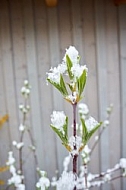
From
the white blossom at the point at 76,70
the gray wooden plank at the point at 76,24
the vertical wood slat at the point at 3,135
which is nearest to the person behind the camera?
the white blossom at the point at 76,70

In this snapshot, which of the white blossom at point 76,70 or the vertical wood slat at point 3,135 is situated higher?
the white blossom at point 76,70

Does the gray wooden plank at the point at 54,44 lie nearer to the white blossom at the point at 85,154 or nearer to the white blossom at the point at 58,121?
the white blossom at the point at 85,154

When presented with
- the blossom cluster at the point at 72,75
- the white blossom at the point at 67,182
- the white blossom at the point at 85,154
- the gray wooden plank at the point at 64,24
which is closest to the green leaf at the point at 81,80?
the blossom cluster at the point at 72,75

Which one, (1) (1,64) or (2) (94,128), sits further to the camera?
(1) (1,64)

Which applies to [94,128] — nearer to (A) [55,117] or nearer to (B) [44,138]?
(A) [55,117]

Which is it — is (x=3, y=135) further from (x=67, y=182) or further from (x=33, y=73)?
(x=67, y=182)

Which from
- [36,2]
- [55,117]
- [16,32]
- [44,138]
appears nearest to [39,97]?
[44,138]

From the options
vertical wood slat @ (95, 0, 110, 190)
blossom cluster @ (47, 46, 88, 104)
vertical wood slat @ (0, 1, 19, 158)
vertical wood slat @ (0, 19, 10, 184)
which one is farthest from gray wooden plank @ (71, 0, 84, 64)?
blossom cluster @ (47, 46, 88, 104)

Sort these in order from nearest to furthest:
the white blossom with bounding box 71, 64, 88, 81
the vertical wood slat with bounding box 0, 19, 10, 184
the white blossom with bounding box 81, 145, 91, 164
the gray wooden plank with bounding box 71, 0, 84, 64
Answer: the white blossom with bounding box 71, 64, 88, 81, the white blossom with bounding box 81, 145, 91, 164, the gray wooden plank with bounding box 71, 0, 84, 64, the vertical wood slat with bounding box 0, 19, 10, 184

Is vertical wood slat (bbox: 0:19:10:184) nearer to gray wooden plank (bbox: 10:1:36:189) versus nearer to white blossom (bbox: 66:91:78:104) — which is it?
gray wooden plank (bbox: 10:1:36:189)
